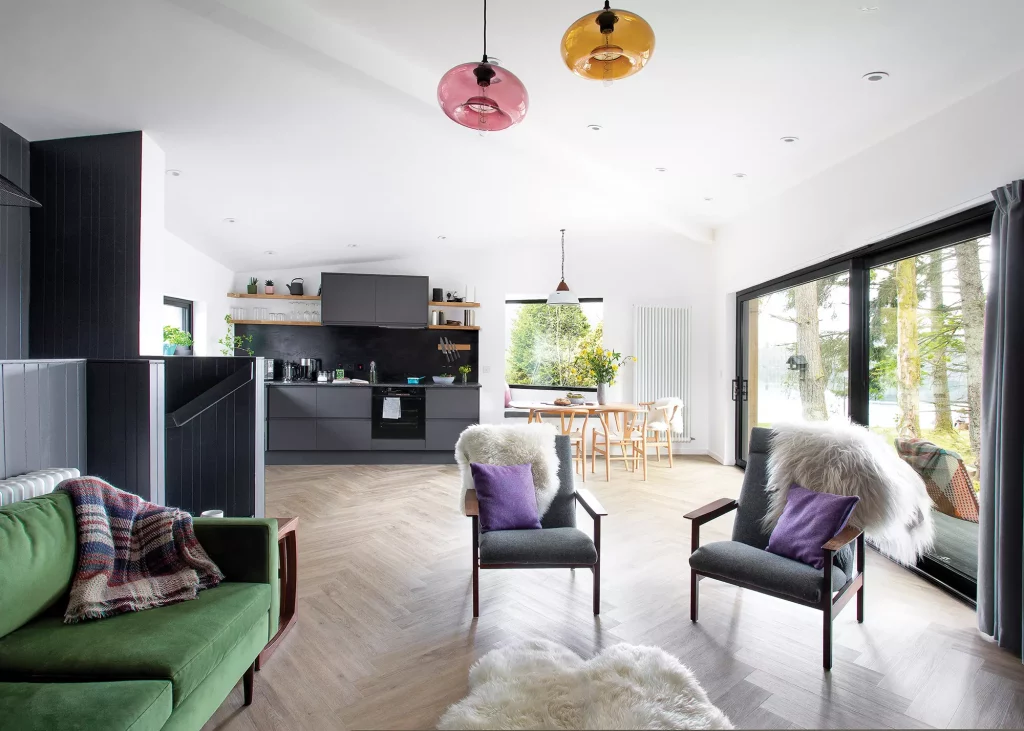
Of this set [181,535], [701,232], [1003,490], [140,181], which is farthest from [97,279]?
[701,232]

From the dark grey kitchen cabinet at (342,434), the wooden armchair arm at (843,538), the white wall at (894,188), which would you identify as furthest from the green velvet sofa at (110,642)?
the dark grey kitchen cabinet at (342,434)

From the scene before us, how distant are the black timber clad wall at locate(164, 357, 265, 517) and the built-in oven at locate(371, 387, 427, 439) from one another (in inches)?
115

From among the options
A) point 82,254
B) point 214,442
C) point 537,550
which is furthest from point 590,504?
point 82,254

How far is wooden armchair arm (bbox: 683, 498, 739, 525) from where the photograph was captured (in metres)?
2.83

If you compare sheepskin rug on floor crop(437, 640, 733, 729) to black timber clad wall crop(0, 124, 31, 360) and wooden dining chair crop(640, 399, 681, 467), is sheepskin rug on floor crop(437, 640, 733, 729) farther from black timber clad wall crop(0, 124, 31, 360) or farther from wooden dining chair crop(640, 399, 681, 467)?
wooden dining chair crop(640, 399, 681, 467)

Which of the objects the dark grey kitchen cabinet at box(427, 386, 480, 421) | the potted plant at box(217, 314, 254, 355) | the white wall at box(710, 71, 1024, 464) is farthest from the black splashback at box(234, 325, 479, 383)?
the white wall at box(710, 71, 1024, 464)

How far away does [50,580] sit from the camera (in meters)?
1.90

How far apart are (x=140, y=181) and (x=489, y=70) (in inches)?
121

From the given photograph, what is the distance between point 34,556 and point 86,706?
0.70 metres

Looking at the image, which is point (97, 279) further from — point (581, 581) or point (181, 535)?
point (581, 581)

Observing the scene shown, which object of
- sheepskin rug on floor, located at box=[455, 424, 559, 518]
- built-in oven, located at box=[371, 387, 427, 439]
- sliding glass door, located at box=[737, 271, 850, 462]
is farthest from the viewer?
built-in oven, located at box=[371, 387, 427, 439]

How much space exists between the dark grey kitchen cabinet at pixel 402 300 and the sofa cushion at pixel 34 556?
5112mm

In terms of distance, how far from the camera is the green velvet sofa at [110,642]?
1.48 metres

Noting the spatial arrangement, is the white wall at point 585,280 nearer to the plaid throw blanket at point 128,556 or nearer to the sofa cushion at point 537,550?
the sofa cushion at point 537,550
